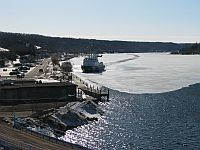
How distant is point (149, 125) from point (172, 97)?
1173 inches

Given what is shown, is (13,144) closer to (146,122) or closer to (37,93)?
(146,122)

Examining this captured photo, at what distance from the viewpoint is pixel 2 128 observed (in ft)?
124

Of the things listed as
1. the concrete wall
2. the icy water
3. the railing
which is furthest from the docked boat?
the railing

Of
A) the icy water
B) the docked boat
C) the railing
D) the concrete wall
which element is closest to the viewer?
the railing

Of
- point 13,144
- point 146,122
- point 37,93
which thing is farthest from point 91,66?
point 13,144

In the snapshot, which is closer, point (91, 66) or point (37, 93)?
point (37, 93)

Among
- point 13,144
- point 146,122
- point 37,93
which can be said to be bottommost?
point 146,122

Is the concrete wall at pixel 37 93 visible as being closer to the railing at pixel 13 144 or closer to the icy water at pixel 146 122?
the icy water at pixel 146 122

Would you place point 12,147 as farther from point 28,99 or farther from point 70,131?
point 28,99

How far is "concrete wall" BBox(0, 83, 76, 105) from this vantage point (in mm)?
64062

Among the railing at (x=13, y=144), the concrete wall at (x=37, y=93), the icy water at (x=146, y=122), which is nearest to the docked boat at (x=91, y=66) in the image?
the icy water at (x=146, y=122)

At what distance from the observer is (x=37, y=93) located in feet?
221

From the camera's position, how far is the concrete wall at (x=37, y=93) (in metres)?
A: 64.1

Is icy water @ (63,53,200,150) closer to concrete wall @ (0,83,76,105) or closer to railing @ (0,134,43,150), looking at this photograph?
concrete wall @ (0,83,76,105)
